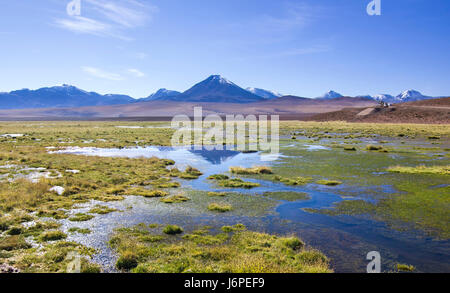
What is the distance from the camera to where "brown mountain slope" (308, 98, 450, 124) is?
9774 centimetres

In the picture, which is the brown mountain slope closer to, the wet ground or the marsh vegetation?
the marsh vegetation

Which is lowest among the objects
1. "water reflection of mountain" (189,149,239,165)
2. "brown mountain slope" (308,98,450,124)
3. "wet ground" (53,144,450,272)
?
"wet ground" (53,144,450,272)

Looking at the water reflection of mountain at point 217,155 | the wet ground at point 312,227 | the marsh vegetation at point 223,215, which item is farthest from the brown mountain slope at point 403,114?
the wet ground at point 312,227

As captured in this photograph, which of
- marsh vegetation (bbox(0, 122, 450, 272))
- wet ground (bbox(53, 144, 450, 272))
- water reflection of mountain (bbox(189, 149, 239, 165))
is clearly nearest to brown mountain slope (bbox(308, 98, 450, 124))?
water reflection of mountain (bbox(189, 149, 239, 165))

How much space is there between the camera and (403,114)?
106750 millimetres

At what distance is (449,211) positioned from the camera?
14.5 metres

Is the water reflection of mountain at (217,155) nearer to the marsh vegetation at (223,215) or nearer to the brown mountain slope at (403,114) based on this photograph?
the marsh vegetation at (223,215)

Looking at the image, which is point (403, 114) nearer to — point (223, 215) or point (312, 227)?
point (312, 227)

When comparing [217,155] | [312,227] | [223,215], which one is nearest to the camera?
[312,227]

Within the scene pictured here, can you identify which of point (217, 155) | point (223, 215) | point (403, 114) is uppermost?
point (403, 114)

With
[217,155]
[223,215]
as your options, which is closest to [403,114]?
[217,155]

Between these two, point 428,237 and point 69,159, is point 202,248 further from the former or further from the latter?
point 69,159

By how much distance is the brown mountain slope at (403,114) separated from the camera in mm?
97744
